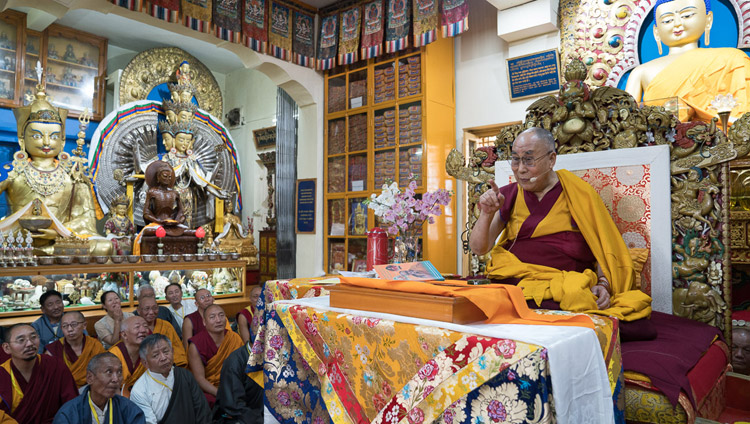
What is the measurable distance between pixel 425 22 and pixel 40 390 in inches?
184

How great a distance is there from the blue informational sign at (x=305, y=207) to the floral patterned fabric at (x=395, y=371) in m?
4.69

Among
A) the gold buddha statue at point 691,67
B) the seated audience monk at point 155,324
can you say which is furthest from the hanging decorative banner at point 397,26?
the seated audience monk at point 155,324

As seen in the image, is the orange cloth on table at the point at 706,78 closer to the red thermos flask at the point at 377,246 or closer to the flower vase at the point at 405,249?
the flower vase at the point at 405,249

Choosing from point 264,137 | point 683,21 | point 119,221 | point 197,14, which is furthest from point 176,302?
point 264,137

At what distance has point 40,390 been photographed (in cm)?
254

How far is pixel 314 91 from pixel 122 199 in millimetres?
3561

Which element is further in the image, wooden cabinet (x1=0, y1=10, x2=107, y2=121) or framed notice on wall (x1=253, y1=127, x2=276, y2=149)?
framed notice on wall (x1=253, y1=127, x2=276, y2=149)

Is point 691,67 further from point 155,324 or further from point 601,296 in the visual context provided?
point 155,324

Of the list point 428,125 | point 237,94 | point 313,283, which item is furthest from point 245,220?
point 313,283

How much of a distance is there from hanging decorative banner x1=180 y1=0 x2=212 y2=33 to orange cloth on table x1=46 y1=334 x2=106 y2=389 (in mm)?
3373

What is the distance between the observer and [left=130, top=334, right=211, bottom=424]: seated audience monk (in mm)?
2598

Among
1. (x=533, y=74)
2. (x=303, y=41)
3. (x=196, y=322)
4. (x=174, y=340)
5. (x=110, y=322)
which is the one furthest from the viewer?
A: (x=303, y=41)

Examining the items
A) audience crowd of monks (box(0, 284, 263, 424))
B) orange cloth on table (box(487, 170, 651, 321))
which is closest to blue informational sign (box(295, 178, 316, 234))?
audience crowd of monks (box(0, 284, 263, 424))

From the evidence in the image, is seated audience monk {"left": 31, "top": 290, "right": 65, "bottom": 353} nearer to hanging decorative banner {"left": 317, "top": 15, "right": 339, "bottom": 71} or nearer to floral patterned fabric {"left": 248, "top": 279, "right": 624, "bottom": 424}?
floral patterned fabric {"left": 248, "top": 279, "right": 624, "bottom": 424}
